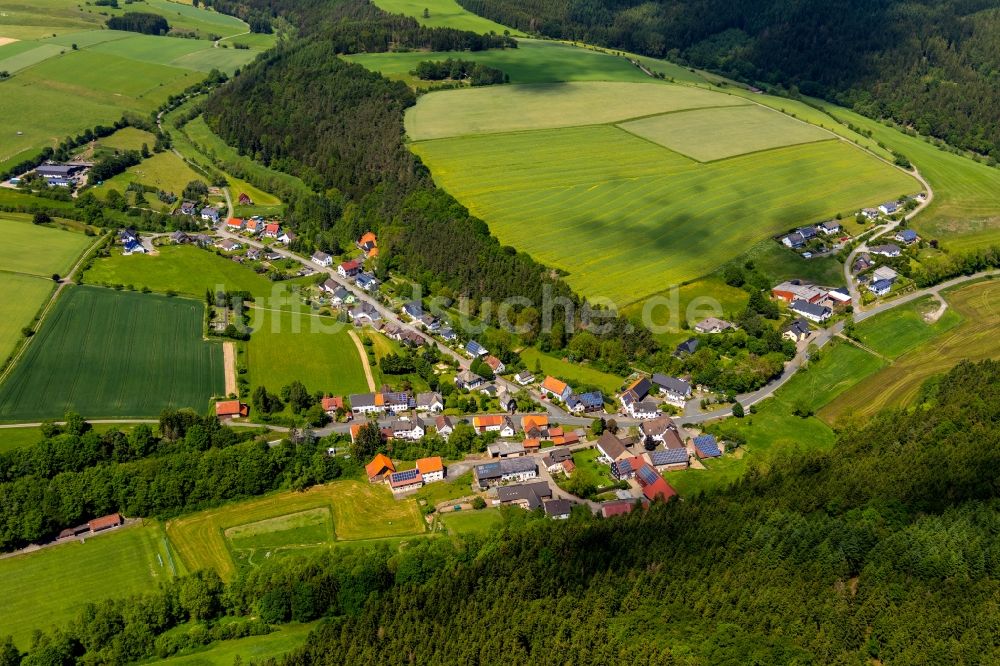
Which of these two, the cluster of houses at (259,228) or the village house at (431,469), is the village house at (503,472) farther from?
the cluster of houses at (259,228)

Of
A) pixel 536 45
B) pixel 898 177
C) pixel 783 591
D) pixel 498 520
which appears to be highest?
pixel 536 45

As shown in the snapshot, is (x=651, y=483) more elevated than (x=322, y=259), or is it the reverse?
(x=322, y=259)

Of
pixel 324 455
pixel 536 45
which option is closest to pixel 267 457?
pixel 324 455

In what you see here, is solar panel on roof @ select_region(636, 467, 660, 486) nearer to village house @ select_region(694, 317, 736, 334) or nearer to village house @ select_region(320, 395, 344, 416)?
village house @ select_region(694, 317, 736, 334)

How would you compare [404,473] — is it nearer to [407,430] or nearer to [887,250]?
[407,430]

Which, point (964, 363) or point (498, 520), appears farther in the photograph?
point (964, 363)

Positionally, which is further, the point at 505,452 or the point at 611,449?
the point at 505,452

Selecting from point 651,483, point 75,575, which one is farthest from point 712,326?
point 75,575

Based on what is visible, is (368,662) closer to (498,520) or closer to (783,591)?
(498,520)
